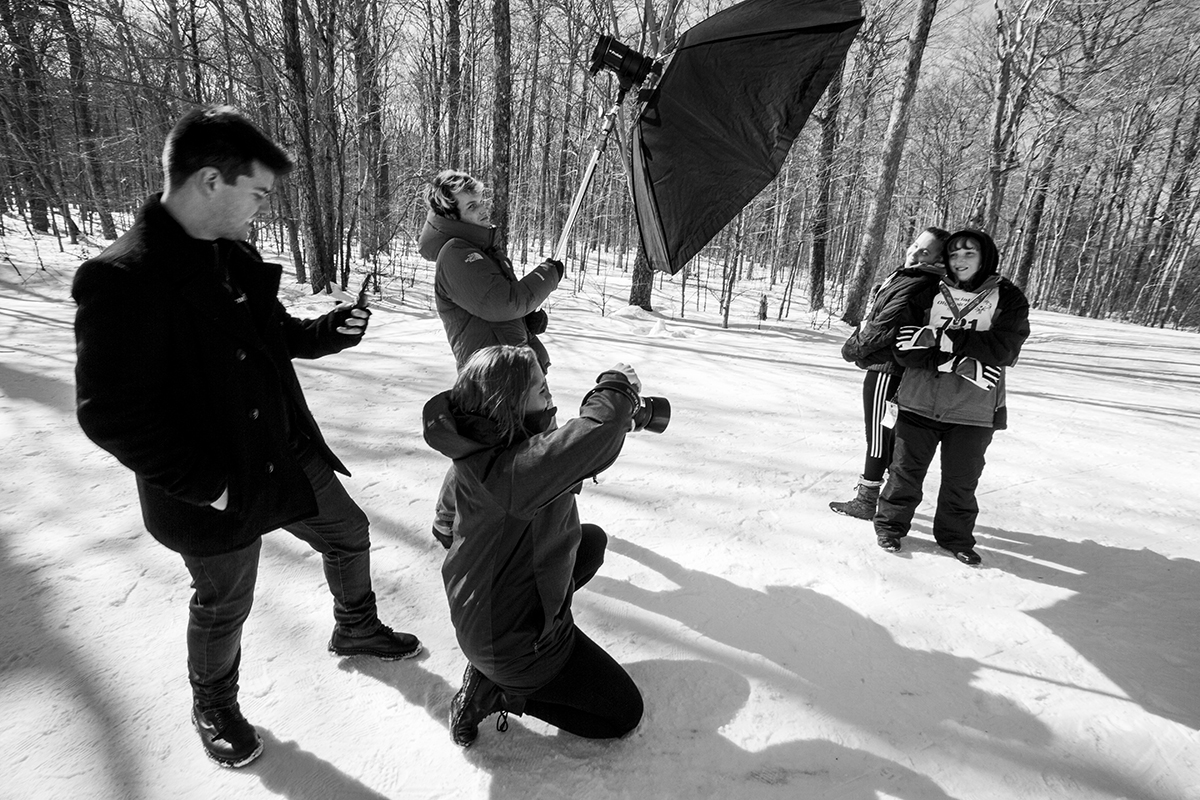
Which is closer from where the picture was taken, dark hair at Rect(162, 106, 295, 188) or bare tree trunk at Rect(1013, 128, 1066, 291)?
dark hair at Rect(162, 106, 295, 188)

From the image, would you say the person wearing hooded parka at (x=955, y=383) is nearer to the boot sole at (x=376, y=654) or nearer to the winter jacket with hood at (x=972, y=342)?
the winter jacket with hood at (x=972, y=342)

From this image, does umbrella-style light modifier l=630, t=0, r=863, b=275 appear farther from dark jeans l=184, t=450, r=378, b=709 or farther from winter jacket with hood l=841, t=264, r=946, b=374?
dark jeans l=184, t=450, r=378, b=709

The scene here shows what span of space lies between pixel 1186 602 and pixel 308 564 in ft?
14.9

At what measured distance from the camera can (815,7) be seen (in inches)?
78.7

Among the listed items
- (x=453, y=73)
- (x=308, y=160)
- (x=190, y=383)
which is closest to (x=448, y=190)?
(x=190, y=383)

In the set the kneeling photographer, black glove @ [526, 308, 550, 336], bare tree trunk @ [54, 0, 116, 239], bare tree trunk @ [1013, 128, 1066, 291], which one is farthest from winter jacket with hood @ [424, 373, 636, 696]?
bare tree trunk @ [1013, 128, 1066, 291]

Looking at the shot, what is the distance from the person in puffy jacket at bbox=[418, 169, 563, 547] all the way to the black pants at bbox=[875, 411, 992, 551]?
2270mm

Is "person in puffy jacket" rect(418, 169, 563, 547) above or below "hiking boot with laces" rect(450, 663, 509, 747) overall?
above

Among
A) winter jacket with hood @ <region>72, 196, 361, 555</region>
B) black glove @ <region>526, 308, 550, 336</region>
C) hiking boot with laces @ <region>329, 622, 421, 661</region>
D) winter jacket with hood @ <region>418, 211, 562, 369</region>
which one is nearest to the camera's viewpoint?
winter jacket with hood @ <region>72, 196, 361, 555</region>

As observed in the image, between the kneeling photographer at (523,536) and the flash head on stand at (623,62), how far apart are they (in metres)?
1.16

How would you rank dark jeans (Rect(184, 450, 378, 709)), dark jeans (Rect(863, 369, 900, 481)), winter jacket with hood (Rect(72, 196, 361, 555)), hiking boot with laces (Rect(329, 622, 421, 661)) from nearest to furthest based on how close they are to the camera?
winter jacket with hood (Rect(72, 196, 361, 555)), dark jeans (Rect(184, 450, 378, 709)), hiking boot with laces (Rect(329, 622, 421, 661)), dark jeans (Rect(863, 369, 900, 481))

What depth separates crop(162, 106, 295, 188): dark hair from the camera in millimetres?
1469

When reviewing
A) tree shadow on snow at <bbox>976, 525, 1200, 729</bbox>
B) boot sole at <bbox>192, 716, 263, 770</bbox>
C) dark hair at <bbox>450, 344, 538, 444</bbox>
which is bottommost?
boot sole at <bbox>192, 716, 263, 770</bbox>

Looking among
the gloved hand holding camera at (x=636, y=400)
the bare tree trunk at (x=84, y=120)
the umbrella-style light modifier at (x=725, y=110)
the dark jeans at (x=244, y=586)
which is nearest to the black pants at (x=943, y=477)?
the umbrella-style light modifier at (x=725, y=110)
